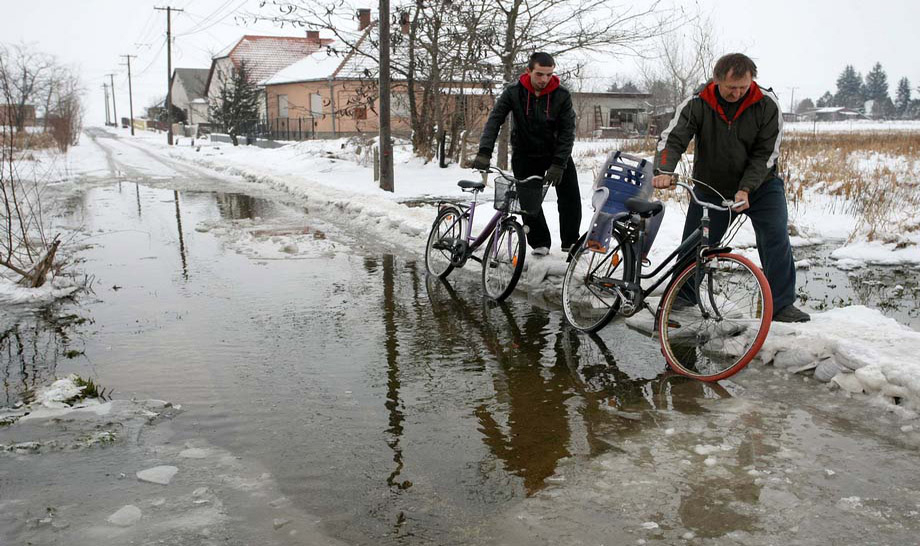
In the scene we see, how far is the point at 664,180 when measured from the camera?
17.2ft

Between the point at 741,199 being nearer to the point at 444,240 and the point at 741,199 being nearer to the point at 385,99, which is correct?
the point at 444,240

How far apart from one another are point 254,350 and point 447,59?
15.9m

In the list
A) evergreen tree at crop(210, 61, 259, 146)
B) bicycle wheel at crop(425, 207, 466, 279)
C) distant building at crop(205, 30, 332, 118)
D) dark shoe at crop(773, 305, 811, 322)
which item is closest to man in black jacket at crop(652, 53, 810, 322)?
dark shoe at crop(773, 305, 811, 322)

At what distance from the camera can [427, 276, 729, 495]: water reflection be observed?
12.4 ft

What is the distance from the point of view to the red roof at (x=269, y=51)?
59344mm

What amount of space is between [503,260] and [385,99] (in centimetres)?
970

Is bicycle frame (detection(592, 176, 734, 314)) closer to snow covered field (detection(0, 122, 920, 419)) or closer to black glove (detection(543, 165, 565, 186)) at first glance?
snow covered field (detection(0, 122, 920, 419))

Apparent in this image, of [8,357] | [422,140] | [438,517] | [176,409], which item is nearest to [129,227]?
[8,357]

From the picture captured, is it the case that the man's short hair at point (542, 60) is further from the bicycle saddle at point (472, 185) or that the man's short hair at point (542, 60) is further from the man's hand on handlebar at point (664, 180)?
the man's hand on handlebar at point (664, 180)

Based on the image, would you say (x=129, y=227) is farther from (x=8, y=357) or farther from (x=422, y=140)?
(x=422, y=140)

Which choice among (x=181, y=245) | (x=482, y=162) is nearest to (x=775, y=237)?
(x=482, y=162)

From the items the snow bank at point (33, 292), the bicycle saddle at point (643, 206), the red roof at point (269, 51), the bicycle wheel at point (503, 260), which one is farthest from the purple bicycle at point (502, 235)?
the red roof at point (269, 51)

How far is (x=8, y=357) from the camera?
5117 millimetres

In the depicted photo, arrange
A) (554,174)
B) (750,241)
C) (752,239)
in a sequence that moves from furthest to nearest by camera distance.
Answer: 1. (752,239)
2. (750,241)
3. (554,174)
